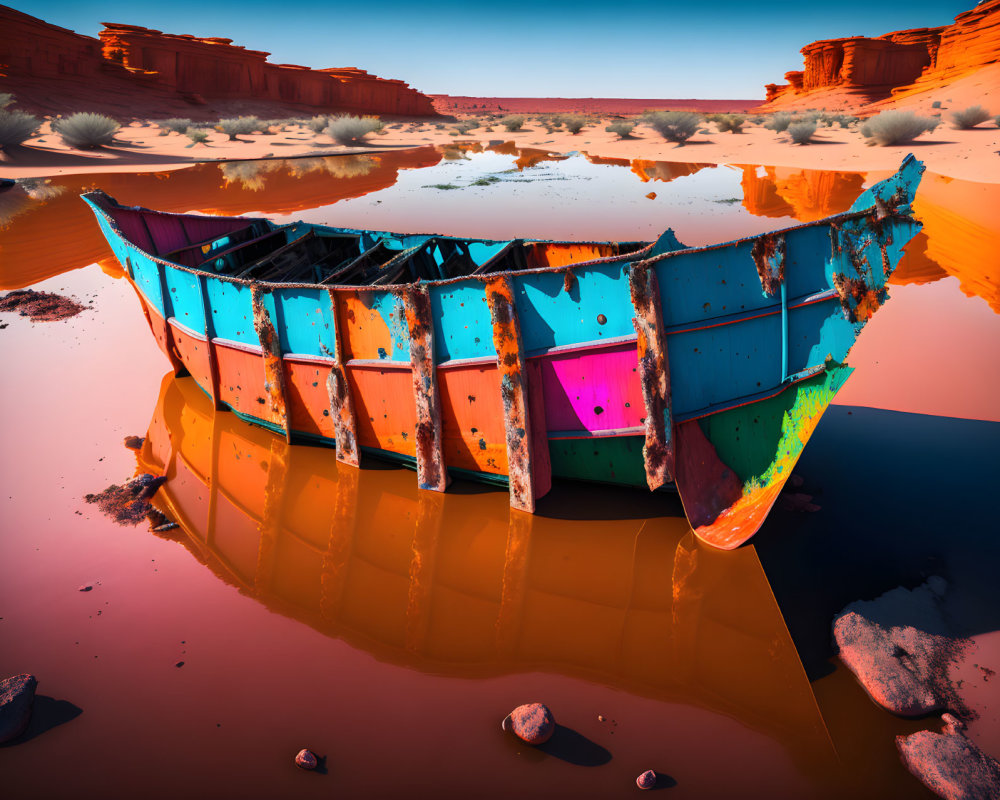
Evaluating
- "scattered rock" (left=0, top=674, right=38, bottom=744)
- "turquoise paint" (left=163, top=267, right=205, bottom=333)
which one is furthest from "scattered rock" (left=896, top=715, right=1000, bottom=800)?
"turquoise paint" (left=163, top=267, right=205, bottom=333)

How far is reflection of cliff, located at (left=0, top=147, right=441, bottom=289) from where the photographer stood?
41.3 ft

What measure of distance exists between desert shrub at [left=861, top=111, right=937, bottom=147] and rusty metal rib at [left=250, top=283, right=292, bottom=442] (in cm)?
2743

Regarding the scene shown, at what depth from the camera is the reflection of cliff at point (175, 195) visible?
12578mm

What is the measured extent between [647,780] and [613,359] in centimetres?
257

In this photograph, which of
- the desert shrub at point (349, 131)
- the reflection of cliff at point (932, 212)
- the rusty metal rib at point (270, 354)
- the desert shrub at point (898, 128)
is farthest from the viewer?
the desert shrub at point (349, 131)

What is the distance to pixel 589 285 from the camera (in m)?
4.27

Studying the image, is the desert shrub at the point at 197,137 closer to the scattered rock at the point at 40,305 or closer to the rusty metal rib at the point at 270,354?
the scattered rock at the point at 40,305

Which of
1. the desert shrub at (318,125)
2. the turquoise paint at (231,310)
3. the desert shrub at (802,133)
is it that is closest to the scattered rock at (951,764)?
the turquoise paint at (231,310)

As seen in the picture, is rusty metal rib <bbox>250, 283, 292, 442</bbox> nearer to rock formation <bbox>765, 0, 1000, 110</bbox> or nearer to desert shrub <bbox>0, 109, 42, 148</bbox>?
desert shrub <bbox>0, 109, 42, 148</bbox>

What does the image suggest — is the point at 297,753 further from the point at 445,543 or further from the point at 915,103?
the point at 915,103

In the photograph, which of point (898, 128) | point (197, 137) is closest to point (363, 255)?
point (898, 128)

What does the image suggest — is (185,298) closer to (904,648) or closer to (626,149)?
(904,648)

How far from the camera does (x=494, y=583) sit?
446 centimetres

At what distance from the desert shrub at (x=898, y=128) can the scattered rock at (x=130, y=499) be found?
28.7 meters
